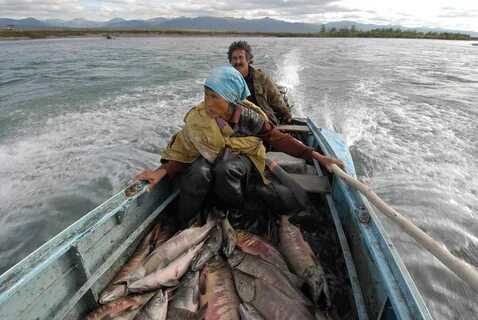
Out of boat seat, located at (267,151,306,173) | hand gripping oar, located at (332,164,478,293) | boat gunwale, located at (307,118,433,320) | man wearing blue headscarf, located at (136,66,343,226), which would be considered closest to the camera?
hand gripping oar, located at (332,164,478,293)

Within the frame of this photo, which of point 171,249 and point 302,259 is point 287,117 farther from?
point 171,249

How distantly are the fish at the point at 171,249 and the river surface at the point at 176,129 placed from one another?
8.84 feet

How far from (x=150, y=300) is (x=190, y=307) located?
30 cm

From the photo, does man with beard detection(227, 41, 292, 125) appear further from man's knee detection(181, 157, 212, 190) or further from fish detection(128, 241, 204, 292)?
fish detection(128, 241, 204, 292)

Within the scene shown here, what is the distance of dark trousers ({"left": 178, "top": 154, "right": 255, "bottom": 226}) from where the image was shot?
302 centimetres

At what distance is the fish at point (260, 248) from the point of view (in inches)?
108

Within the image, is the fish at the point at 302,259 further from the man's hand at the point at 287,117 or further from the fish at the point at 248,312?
the man's hand at the point at 287,117

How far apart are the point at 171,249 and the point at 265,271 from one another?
0.86m

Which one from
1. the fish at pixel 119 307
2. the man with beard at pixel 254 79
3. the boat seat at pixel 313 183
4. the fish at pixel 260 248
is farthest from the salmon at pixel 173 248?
the man with beard at pixel 254 79

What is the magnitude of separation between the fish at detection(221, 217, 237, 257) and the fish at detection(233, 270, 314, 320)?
0.26m

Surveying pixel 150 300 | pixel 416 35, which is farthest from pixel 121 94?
pixel 416 35

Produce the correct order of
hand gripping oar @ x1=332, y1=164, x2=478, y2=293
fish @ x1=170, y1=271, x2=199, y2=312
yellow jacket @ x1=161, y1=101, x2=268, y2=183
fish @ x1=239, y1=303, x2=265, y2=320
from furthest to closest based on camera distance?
1. yellow jacket @ x1=161, y1=101, x2=268, y2=183
2. fish @ x1=170, y1=271, x2=199, y2=312
3. fish @ x1=239, y1=303, x2=265, y2=320
4. hand gripping oar @ x1=332, y1=164, x2=478, y2=293

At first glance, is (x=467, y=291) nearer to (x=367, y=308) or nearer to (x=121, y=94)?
(x=367, y=308)

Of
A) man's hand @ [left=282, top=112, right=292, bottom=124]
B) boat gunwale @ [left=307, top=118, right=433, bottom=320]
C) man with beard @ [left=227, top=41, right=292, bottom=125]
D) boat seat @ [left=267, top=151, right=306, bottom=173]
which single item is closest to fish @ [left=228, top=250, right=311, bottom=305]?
boat gunwale @ [left=307, top=118, right=433, bottom=320]
